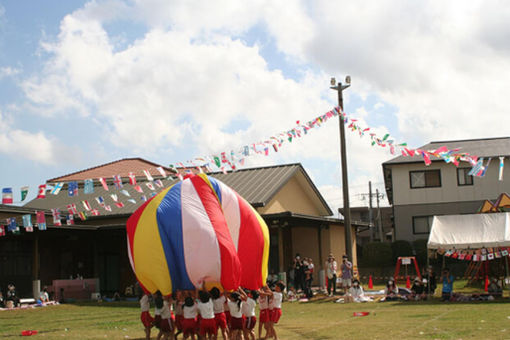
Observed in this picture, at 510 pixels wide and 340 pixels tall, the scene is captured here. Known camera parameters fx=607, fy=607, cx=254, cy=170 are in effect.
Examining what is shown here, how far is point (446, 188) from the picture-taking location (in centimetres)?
3481

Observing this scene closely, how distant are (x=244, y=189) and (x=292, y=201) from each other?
3013mm

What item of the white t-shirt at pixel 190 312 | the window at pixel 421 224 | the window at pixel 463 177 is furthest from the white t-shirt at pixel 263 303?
the window at pixel 463 177

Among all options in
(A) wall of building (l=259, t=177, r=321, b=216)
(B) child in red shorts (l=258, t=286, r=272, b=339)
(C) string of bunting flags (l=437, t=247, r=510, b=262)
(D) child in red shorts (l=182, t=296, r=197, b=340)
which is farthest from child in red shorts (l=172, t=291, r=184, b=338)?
(A) wall of building (l=259, t=177, r=321, b=216)

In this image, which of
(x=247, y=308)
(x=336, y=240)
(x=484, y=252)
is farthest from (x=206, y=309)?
(x=336, y=240)

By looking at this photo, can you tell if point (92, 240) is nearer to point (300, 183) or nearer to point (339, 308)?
point (300, 183)

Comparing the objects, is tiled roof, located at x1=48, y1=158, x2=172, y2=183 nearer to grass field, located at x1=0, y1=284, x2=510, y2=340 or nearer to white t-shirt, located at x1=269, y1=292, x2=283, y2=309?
grass field, located at x1=0, y1=284, x2=510, y2=340

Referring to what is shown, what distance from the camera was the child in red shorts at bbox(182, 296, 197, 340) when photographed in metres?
10.3

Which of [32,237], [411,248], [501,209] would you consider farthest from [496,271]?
[32,237]

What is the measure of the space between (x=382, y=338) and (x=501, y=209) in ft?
49.8

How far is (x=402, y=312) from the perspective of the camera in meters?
15.7

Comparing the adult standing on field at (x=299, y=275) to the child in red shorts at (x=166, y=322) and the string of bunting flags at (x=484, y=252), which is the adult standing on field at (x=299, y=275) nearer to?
the string of bunting flags at (x=484, y=252)

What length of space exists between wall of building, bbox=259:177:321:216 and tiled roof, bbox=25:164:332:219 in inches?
20.7

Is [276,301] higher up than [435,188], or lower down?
lower down

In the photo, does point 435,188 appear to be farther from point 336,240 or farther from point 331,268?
point 331,268
